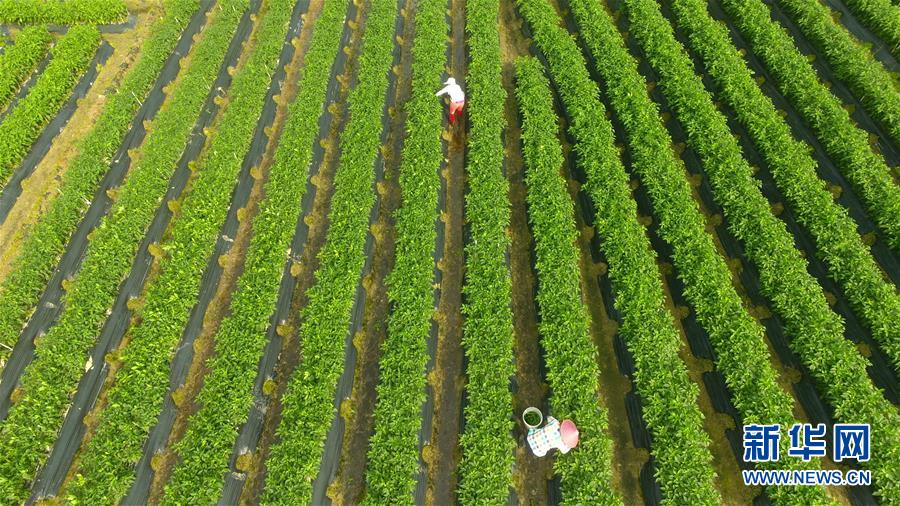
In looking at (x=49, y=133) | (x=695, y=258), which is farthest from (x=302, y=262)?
(x=49, y=133)

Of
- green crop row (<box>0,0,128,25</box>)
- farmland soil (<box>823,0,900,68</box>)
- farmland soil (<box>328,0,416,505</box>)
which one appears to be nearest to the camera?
farmland soil (<box>328,0,416,505</box>)

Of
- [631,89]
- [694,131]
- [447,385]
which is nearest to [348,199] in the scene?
[447,385]

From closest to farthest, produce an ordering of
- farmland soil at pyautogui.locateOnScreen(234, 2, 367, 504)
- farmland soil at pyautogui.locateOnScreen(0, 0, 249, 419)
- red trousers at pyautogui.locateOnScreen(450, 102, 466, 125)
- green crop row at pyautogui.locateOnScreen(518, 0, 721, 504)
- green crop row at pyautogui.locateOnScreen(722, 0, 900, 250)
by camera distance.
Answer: green crop row at pyautogui.locateOnScreen(518, 0, 721, 504), farmland soil at pyautogui.locateOnScreen(234, 2, 367, 504), farmland soil at pyautogui.locateOnScreen(0, 0, 249, 419), green crop row at pyautogui.locateOnScreen(722, 0, 900, 250), red trousers at pyautogui.locateOnScreen(450, 102, 466, 125)

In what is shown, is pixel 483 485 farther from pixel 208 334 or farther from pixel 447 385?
pixel 208 334

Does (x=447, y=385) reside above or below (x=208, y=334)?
below

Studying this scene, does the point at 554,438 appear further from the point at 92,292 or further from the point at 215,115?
the point at 215,115

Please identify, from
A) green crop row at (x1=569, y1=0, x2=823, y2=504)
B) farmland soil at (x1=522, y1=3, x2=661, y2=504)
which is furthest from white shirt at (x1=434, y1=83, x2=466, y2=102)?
green crop row at (x1=569, y1=0, x2=823, y2=504)

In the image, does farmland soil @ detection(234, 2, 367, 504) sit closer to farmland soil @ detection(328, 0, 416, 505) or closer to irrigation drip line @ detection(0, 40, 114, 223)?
farmland soil @ detection(328, 0, 416, 505)
